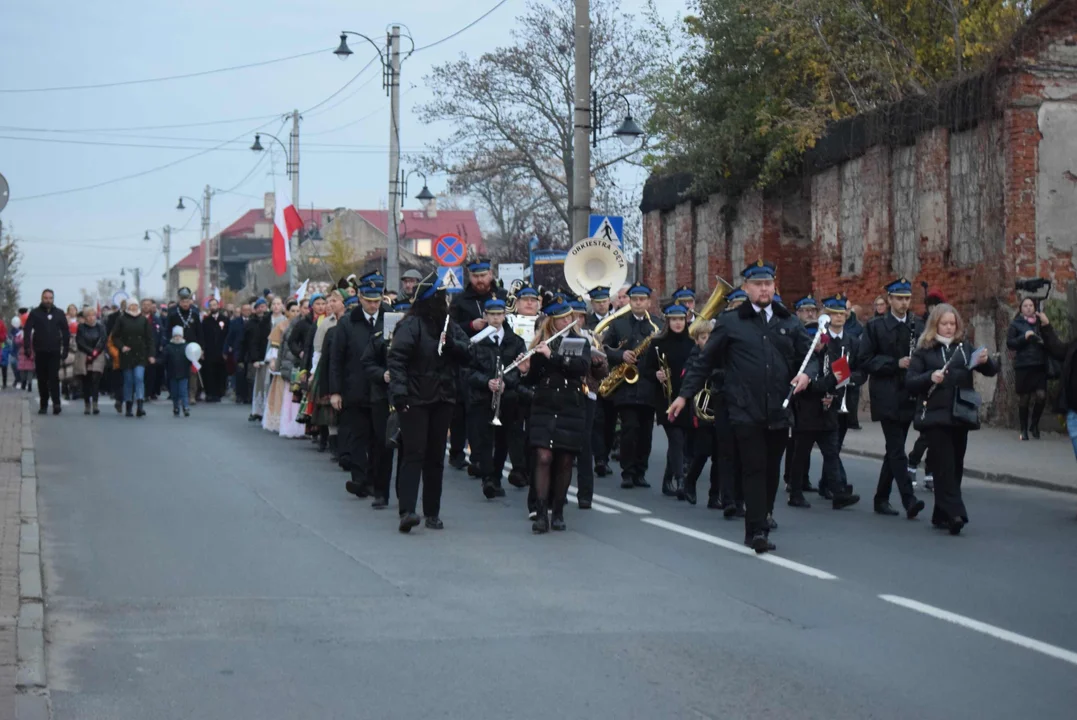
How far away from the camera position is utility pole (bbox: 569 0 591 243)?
2425 centimetres

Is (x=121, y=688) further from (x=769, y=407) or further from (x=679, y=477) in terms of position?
(x=679, y=477)

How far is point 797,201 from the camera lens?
32594mm

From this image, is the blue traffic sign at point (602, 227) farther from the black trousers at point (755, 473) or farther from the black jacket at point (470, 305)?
the black trousers at point (755, 473)

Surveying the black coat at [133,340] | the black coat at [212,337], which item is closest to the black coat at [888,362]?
the black coat at [133,340]

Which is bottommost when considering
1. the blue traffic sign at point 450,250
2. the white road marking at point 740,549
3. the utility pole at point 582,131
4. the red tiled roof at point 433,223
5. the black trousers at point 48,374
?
the white road marking at point 740,549

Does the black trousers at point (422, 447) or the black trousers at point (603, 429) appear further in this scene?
the black trousers at point (603, 429)

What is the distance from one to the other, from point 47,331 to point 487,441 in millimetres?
12556

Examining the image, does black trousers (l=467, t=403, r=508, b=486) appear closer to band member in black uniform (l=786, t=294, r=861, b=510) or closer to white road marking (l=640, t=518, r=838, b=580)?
white road marking (l=640, t=518, r=838, b=580)

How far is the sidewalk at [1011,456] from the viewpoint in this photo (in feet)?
54.2

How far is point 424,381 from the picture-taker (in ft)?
39.5

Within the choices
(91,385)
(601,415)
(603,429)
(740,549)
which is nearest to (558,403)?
(740,549)

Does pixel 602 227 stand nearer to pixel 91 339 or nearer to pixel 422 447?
pixel 91 339

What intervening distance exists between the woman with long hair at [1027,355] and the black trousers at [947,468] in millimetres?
8369

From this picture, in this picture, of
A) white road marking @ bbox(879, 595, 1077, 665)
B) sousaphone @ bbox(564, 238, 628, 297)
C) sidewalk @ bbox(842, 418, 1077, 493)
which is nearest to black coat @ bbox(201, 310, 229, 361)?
sousaphone @ bbox(564, 238, 628, 297)
